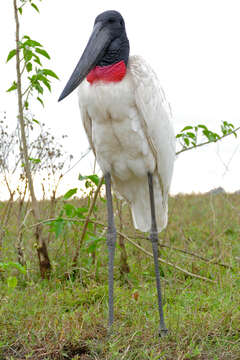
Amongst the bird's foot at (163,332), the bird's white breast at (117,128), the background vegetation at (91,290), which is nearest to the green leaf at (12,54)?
the background vegetation at (91,290)

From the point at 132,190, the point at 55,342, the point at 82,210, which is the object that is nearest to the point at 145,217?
the point at 132,190

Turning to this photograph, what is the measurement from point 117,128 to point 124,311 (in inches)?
56.1

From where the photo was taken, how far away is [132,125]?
3215mm

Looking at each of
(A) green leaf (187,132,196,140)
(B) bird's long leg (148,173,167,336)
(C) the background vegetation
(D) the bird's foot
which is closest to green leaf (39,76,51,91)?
(C) the background vegetation

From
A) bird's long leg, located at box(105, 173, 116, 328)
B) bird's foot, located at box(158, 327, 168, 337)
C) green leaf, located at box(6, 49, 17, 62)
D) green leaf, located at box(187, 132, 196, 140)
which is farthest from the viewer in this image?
green leaf, located at box(187, 132, 196, 140)

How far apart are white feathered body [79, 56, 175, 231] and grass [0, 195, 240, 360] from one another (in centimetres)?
101

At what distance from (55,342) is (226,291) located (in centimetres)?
181

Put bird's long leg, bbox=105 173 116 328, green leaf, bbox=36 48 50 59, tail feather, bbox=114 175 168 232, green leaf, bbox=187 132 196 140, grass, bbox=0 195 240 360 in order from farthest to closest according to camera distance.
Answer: green leaf, bbox=187 132 196 140 → green leaf, bbox=36 48 50 59 → tail feather, bbox=114 175 168 232 → bird's long leg, bbox=105 173 116 328 → grass, bbox=0 195 240 360

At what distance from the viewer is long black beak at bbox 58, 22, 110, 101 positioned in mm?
3168

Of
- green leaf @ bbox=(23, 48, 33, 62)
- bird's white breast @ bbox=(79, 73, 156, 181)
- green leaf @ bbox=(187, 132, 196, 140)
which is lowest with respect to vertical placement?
bird's white breast @ bbox=(79, 73, 156, 181)

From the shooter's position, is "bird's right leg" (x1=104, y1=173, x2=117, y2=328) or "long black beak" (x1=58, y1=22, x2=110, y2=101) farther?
"bird's right leg" (x1=104, y1=173, x2=117, y2=328)

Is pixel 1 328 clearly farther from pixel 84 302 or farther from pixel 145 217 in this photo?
pixel 145 217

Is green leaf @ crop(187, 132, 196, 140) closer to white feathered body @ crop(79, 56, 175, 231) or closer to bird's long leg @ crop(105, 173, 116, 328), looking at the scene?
white feathered body @ crop(79, 56, 175, 231)

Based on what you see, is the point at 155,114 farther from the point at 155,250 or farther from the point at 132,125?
the point at 155,250
